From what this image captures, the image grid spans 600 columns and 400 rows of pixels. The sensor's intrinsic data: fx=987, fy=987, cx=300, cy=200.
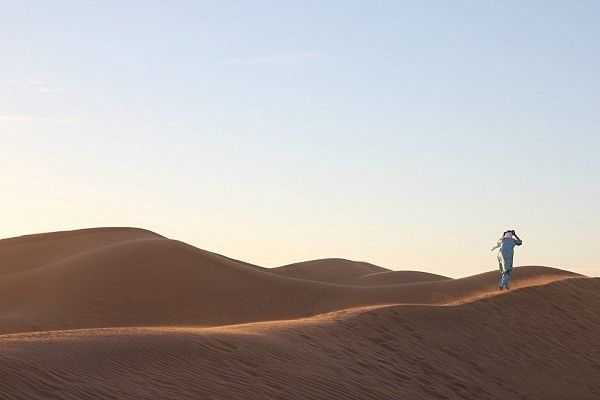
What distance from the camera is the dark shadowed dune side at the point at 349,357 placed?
527 inches

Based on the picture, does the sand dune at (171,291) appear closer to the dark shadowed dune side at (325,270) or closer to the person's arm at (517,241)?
the person's arm at (517,241)

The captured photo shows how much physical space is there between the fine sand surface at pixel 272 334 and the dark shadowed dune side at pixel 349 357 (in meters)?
0.04

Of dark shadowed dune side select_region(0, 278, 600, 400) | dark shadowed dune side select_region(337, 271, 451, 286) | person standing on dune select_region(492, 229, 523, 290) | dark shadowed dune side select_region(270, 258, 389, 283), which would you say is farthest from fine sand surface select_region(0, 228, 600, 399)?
dark shadowed dune side select_region(270, 258, 389, 283)

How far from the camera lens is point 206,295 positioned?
1393 inches

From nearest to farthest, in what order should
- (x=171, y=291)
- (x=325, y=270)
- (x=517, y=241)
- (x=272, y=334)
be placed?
(x=272, y=334), (x=517, y=241), (x=171, y=291), (x=325, y=270)

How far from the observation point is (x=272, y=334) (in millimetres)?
17844

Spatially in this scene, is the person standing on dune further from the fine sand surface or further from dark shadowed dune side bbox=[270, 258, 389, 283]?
dark shadowed dune side bbox=[270, 258, 389, 283]

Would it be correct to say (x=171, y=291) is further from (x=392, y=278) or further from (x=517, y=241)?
(x=392, y=278)

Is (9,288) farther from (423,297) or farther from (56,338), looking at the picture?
(56,338)

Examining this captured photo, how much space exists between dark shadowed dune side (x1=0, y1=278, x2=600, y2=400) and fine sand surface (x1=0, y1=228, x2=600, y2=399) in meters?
0.04

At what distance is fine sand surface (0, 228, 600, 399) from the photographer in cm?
1394

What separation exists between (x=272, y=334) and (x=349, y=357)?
4.78 ft

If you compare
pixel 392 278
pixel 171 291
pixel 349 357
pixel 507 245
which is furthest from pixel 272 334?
pixel 392 278

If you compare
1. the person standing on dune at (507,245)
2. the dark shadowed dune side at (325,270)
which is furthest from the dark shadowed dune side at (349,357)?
the dark shadowed dune side at (325,270)
